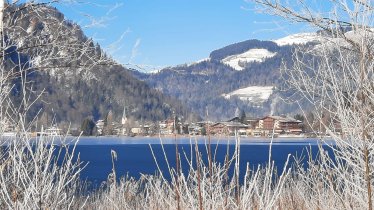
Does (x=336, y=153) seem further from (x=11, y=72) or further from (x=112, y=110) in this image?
(x=112, y=110)

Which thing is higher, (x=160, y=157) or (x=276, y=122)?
(x=276, y=122)

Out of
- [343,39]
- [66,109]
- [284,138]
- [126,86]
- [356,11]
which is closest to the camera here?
[356,11]

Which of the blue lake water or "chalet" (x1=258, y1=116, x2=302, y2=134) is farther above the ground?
"chalet" (x1=258, y1=116, x2=302, y2=134)

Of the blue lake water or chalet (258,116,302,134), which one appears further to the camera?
the blue lake water

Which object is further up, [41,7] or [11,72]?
[41,7]

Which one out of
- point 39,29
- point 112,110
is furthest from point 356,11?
point 112,110

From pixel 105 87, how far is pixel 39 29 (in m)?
172

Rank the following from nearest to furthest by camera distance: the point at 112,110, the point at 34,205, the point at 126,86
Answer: the point at 34,205, the point at 112,110, the point at 126,86

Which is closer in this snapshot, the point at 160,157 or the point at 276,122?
the point at 276,122

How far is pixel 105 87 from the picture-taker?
576ft

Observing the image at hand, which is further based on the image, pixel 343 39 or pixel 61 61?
pixel 343 39

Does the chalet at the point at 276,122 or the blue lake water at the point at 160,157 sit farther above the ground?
the chalet at the point at 276,122

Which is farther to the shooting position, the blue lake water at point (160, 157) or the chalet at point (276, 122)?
the blue lake water at point (160, 157)

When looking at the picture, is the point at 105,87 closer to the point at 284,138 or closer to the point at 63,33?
the point at 284,138
